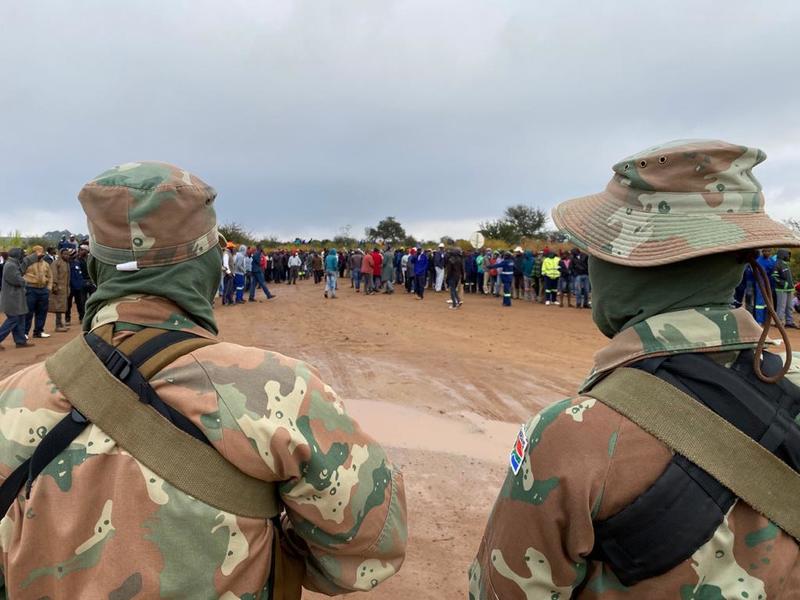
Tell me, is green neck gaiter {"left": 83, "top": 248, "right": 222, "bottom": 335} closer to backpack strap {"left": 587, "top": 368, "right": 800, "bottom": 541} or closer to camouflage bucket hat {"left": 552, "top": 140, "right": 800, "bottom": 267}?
camouflage bucket hat {"left": 552, "top": 140, "right": 800, "bottom": 267}

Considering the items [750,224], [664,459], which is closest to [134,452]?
[664,459]

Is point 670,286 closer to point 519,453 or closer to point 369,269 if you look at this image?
point 519,453

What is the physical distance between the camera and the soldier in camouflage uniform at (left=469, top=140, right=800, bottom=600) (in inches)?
50.5

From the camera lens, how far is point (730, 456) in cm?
127

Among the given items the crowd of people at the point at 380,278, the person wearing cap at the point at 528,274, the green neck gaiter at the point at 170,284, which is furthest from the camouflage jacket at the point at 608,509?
the person wearing cap at the point at 528,274

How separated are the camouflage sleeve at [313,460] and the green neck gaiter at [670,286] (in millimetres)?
821

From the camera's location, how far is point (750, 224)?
4.64 feet

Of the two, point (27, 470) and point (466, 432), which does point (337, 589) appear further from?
point (466, 432)

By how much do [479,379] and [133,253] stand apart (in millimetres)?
6763

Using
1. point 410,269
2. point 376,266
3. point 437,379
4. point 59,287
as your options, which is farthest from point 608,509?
point 410,269

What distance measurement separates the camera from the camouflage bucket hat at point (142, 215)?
1.59 metres

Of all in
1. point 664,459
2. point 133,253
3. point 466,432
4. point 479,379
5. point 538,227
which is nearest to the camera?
point 664,459

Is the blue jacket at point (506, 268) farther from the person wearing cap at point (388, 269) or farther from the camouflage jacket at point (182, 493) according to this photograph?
the camouflage jacket at point (182, 493)

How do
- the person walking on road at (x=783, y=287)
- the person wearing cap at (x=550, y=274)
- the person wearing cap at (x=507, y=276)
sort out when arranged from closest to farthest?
the person walking on road at (x=783, y=287), the person wearing cap at (x=550, y=274), the person wearing cap at (x=507, y=276)
